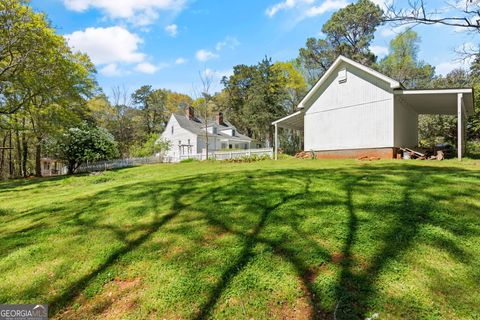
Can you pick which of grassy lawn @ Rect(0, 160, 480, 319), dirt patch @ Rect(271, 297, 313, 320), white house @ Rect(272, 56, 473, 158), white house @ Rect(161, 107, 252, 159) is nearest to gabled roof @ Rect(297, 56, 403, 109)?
white house @ Rect(272, 56, 473, 158)

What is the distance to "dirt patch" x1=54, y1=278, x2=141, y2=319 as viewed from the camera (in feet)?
8.25

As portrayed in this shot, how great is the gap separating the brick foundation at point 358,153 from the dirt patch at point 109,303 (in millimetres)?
13763

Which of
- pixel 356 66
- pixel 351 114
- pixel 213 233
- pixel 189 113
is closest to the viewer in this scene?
pixel 213 233

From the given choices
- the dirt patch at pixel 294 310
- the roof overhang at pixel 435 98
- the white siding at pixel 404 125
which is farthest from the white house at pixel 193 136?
the dirt patch at pixel 294 310

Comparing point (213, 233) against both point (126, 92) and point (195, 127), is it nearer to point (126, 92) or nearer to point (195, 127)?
point (195, 127)

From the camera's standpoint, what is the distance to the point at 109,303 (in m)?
2.66

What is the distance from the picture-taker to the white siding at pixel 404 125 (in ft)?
45.5

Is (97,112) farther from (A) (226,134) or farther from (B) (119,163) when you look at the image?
(A) (226,134)

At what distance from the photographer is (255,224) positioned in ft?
13.0

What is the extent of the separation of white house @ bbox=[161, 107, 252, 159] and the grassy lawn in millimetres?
25480

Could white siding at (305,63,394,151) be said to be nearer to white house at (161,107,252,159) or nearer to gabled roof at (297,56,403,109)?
gabled roof at (297,56,403,109)

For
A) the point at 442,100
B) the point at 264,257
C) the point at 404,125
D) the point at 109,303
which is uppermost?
the point at 442,100

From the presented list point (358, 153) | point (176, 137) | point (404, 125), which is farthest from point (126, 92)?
point (404, 125)

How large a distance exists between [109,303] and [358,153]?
1444cm
